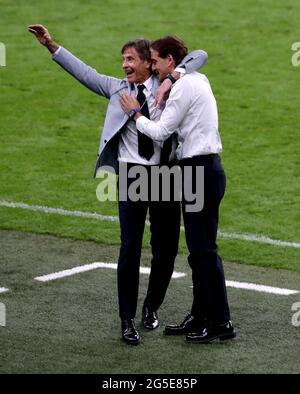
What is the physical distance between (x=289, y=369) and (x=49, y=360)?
60.4 inches

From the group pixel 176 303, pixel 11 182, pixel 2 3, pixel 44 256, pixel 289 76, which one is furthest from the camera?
pixel 2 3

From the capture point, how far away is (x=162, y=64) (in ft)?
26.8

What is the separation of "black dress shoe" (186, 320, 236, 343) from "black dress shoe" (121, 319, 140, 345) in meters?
0.36

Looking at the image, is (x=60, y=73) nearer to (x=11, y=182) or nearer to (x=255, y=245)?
(x=11, y=182)

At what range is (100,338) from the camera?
837cm

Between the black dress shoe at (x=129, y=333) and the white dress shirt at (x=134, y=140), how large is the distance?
111 cm

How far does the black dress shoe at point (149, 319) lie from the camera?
862 centimetres

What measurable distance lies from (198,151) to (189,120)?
0.71 feet

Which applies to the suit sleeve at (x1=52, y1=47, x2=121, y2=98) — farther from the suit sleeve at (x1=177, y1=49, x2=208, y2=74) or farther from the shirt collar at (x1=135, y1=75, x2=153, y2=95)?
the suit sleeve at (x1=177, y1=49, x2=208, y2=74)

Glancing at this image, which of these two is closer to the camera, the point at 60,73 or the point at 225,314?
the point at 225,314

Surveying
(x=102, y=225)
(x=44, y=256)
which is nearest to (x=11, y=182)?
(x=102, y=225)

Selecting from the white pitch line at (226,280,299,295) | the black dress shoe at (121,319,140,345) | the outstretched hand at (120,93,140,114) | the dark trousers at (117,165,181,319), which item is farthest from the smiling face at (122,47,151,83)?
the white pitch line at (226,280,299,295)

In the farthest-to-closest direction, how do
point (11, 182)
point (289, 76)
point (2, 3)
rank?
point (2, 3)
point (289, 76)
point (11, 182)

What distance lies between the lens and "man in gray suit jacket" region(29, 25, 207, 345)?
825 centimetres
